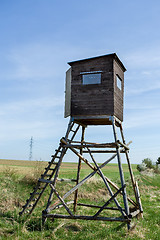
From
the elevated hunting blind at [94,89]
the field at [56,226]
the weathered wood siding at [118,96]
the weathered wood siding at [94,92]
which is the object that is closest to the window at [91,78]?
the elevated hunting blind at [94,89]

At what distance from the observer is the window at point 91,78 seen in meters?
12.4

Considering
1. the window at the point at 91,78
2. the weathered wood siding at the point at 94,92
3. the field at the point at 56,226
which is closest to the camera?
the field at the point at 56,226

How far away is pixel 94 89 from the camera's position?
488 inches

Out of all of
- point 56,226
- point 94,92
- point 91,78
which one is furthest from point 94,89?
point 56,226

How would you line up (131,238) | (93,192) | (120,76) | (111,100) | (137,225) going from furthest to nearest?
(93,192) < (120,76) < (111,100) < (137,225) < (131,238)

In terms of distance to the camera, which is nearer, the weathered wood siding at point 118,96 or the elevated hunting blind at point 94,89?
the elevated hunting blind at point 94,89

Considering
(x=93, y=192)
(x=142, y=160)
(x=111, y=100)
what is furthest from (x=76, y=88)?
(x=142, y=160)

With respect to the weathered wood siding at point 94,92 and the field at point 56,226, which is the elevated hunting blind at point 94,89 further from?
the field at point 56,226

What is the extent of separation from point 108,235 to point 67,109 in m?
6.71

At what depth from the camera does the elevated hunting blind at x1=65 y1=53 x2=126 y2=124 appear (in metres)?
12.1

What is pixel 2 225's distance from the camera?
393 inches

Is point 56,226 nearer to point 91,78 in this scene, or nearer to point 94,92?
point 94,92

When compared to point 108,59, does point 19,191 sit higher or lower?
lower

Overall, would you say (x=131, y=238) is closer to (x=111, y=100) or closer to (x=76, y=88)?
(x=111, y=100)
